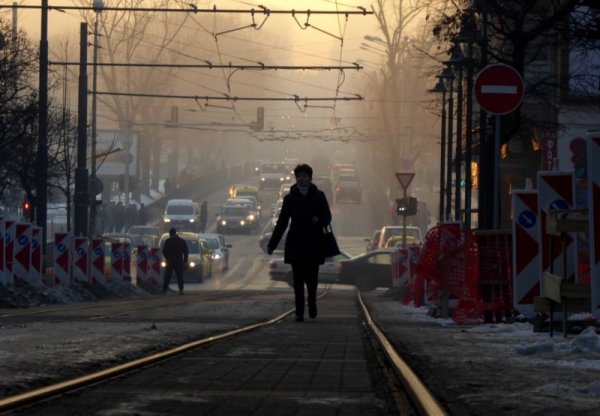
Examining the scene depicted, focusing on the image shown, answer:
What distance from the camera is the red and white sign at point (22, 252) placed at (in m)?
26.2

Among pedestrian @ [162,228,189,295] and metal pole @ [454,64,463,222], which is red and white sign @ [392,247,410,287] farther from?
pedestrian @ [162,228,189,295]

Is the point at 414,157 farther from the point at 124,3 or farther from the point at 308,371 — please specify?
the point at 308,371

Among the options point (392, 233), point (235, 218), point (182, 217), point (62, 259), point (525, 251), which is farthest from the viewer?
point (235, 218)

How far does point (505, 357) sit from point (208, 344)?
7.64ft

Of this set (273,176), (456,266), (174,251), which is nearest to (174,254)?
(174,251)

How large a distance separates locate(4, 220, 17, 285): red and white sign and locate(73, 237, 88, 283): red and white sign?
560 cm

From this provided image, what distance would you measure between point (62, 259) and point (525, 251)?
17.1 m

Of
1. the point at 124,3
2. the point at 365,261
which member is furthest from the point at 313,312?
the point at 124,3

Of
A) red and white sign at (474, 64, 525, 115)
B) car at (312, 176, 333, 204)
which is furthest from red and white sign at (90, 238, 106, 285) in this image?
car at (312, 176, 333, 204)

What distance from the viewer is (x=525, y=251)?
14.8 metres

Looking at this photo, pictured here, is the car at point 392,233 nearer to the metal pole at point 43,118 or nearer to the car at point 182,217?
the car at point 182,217

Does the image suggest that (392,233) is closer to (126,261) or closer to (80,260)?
(126,261)

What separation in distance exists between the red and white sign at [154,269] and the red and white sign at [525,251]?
87.5 feet

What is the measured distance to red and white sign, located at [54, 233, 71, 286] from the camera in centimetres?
3022
